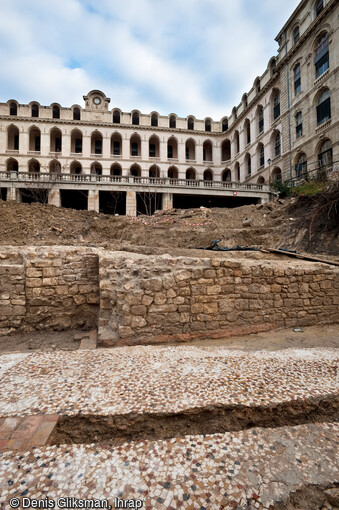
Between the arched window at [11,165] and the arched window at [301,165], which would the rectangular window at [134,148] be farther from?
the arched window at [301,165]

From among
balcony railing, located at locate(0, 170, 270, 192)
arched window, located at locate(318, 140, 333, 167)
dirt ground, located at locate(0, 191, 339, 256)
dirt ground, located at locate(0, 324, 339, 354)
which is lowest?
dirt ground, located at locate(0, 324, 339, 354)

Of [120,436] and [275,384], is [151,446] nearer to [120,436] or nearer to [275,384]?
[120,436]

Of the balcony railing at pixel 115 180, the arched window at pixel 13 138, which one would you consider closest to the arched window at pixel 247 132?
the balcony railing at pixel 115 180

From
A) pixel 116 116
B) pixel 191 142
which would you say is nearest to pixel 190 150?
pixel 191 142

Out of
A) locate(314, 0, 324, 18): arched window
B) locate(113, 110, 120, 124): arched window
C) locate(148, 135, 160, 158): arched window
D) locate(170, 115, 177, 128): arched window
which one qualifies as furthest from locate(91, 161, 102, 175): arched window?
locate(314, 0, 324, 18): arched window

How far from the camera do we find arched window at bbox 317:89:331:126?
20.1m

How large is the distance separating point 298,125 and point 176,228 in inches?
731

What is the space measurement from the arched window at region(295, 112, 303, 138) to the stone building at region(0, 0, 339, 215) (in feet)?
0.32

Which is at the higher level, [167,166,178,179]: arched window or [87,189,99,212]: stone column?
[167,166,178,179]: arched window

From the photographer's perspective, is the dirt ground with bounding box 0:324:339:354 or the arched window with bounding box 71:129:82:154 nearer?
the dirt ground with bounding box 0:324:339:354

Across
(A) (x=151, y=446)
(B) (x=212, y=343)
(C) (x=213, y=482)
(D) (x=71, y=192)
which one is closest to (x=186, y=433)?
(A) (x=151, y=446)

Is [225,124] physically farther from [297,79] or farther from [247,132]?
[297,79]

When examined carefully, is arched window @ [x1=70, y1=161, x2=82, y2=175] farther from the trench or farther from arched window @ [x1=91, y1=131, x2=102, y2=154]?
the trench

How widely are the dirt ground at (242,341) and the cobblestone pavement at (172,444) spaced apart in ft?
2.47
